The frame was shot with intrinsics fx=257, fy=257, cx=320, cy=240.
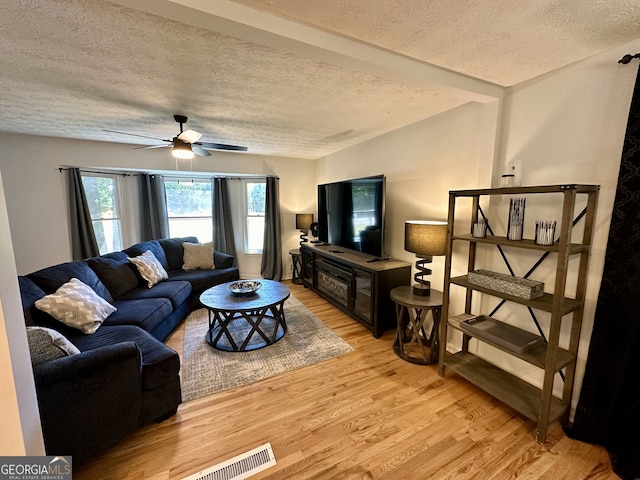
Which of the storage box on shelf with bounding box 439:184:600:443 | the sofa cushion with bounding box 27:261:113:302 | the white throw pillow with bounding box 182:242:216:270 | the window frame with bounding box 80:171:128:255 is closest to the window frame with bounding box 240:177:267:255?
the white throw pillow with bounding box 182:242:216:270

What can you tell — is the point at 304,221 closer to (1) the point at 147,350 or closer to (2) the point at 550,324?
(1) the point at 147,350

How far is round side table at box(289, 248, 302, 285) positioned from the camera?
4649mm

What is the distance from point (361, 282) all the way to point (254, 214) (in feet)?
9.38

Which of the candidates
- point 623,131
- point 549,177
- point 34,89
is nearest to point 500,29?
point 623,131

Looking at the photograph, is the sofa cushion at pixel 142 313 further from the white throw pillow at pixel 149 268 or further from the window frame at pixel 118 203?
the window frame at pixel 118 203

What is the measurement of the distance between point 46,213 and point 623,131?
572cm

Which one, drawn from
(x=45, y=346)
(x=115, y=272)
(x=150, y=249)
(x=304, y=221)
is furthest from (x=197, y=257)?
(x=45, y=346)

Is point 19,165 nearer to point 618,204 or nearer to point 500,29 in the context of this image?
point 500,29

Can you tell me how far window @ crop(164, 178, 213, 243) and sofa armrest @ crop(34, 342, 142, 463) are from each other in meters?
3.52

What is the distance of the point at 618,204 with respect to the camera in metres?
1.41

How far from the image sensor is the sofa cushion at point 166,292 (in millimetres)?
2848

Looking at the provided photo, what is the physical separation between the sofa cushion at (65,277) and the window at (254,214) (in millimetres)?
2602

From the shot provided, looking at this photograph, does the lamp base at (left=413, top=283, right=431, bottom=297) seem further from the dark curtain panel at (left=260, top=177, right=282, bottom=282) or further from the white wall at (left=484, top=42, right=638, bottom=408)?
the dark curtain panel at (left=260, top=177, right=282, bottom=282)

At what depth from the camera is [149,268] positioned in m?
3.24
